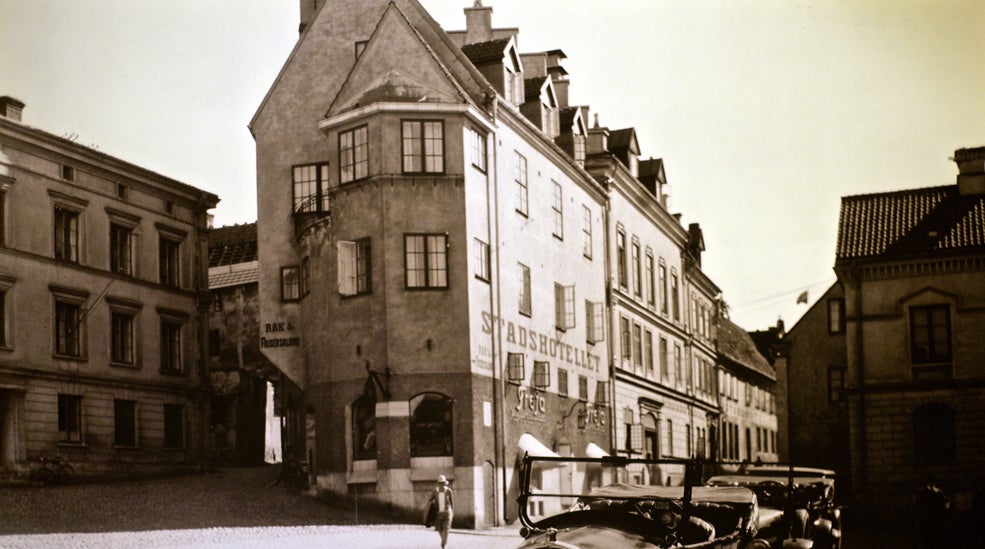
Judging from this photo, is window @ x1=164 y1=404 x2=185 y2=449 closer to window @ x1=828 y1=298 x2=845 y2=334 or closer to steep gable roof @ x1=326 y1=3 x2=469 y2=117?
steep gable roof @ x1=326 y1=3 x2=469 y2=117

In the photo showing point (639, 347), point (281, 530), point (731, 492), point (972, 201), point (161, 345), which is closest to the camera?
point (731, 492)

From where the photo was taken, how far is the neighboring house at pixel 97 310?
14.5m

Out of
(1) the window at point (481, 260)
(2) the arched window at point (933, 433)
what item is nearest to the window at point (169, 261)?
(1) the window at point (481, 260)

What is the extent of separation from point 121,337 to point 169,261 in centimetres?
171

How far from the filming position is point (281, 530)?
647 inches

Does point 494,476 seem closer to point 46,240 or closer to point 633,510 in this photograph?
point 46,240

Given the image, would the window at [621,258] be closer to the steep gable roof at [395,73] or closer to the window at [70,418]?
the steep gable roof at [395,73]

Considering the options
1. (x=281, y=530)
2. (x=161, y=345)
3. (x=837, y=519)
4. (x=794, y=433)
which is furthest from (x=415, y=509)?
(x=794, y=433)

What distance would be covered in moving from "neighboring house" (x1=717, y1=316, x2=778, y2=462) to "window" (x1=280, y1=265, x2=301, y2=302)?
94.3 feet

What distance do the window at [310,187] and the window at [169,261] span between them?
1.91 meters

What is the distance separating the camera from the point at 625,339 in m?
32.1

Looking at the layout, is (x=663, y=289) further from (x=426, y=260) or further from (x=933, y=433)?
(x=426, y=260)

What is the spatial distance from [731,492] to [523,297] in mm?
10194

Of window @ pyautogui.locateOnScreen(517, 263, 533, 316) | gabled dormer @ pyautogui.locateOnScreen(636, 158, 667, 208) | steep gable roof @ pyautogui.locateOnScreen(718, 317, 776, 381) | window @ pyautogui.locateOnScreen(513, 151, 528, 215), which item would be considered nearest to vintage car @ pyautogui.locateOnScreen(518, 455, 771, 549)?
window @ pyautogui.locateOnScreen(517, 263, 533, 316)
